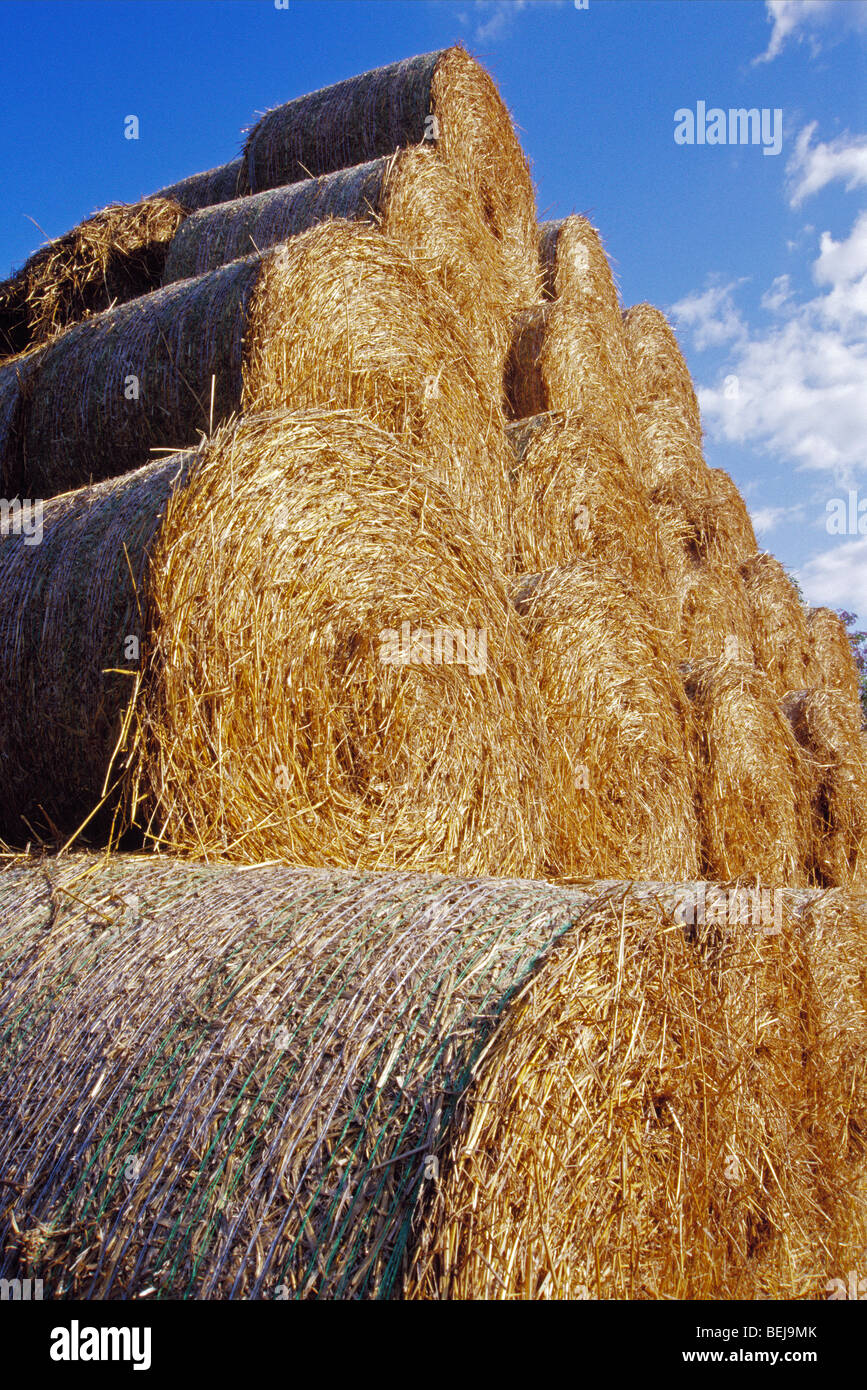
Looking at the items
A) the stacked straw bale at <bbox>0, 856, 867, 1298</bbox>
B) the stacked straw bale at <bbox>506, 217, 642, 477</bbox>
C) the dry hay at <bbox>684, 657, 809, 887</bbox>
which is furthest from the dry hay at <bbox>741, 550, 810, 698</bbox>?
the stacked straw bale at <bbox>0, 856, 867, 1298</bbox>

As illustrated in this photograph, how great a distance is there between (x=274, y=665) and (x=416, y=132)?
3184 millimetres

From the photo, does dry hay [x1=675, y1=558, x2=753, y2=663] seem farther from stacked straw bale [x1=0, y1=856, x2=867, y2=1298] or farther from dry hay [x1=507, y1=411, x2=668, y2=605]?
stacked straw bale [x1=0, y1=856, x2=867, y2=1298]

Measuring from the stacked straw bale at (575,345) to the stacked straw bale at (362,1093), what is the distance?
3.32 meters

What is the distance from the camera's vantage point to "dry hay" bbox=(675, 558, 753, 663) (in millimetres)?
5719

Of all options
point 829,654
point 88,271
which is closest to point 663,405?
point 829,654

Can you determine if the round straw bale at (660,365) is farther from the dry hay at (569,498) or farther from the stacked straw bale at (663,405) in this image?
the dry hay at (569,498)

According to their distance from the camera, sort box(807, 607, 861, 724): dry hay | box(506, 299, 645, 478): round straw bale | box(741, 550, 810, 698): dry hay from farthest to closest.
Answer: box(807, 607, 861, 724): dry hay < box(741, 550, 810, 698): dry hay < box(506, 299, 645, 478): round straw bale

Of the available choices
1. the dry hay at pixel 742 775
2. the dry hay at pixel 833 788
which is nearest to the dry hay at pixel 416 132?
the dry hay at pixel 742 775

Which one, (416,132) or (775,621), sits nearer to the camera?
(416,132)

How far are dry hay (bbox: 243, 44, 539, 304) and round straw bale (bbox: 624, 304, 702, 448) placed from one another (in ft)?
6.29

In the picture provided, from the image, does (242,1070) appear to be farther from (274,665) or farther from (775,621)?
(775,621)

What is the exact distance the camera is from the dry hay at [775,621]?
6.86 meters

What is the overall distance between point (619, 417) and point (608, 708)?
7.91 feet

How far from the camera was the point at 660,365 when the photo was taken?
24.0 ft
